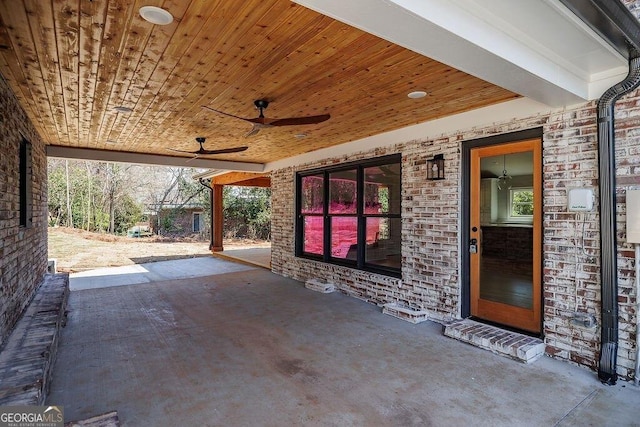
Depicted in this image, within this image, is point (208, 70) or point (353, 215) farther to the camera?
point (353, 215)

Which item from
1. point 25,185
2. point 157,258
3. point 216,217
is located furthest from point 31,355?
point 216,217

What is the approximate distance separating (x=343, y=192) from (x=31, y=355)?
478 cm

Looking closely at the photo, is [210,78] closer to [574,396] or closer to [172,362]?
[172,362]

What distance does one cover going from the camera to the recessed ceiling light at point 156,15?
208 centimetres

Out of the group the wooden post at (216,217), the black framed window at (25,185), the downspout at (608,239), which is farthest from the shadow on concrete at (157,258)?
the downspout at (608,239)

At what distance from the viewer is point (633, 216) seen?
2773 millimetres

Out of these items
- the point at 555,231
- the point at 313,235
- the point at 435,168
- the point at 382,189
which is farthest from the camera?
the point at 313,235

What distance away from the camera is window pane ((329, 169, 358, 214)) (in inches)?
241

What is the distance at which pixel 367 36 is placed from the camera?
96.0 inches

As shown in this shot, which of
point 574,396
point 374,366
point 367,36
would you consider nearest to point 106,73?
point 367,36

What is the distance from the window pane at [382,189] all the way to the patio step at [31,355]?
4351 mm

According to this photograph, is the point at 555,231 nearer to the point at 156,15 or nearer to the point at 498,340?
the point at 498,340

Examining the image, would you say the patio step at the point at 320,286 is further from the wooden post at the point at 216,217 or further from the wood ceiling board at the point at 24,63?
the wooden post at the point at 216,217

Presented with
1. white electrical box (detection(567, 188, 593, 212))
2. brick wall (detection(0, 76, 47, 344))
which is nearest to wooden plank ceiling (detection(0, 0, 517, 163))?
brick wall (detection(0, 76, 47, 344))
